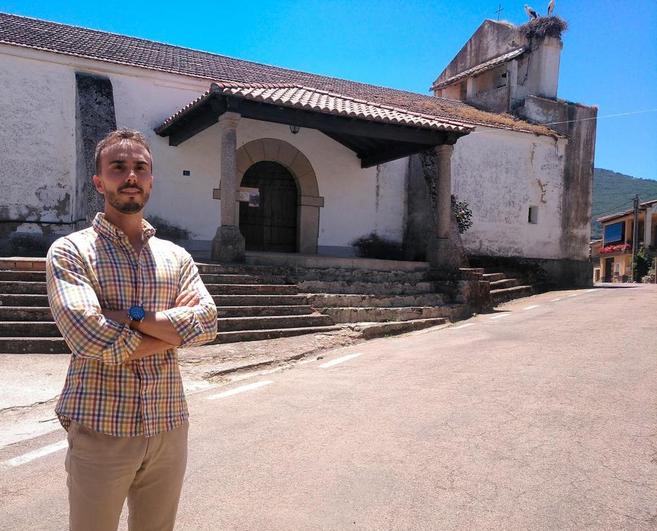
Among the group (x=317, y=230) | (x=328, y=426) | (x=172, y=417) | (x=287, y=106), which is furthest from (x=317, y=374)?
(x=317, y=230)

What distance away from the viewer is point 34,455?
3.29 m

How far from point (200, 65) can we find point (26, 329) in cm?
926

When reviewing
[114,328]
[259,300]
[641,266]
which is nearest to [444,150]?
[259,300]

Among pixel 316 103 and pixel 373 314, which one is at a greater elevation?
pixel 316 103

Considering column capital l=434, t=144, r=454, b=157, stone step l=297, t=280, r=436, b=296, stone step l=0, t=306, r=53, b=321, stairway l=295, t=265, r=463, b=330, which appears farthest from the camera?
column capital l=434, t=144, r=454, b=157

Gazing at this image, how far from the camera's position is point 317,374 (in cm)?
541

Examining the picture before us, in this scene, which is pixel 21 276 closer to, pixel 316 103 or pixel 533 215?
pixel 316 103

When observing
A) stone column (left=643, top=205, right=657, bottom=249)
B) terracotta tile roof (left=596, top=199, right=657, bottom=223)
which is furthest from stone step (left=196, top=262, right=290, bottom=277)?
terracotta tile roof (left=596, top=199, right=657, bottom=223)

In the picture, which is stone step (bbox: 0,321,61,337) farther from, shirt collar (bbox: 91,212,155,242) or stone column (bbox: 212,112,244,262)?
shirt collar (bbox: 91,212,155,242)

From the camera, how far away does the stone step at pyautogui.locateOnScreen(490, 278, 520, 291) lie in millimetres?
13008

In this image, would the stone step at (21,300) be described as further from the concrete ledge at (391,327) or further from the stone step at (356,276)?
the concrete ledge at (391,327)

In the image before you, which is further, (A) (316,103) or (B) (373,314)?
(A) (316,103)

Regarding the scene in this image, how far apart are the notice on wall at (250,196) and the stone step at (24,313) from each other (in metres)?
6.41

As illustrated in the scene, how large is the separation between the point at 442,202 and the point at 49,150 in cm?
792
